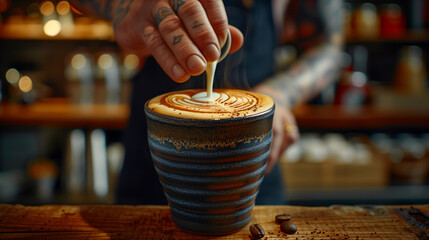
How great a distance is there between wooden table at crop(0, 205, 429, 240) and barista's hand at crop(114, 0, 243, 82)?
10.3 inches

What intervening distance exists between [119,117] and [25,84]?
748 millimetres

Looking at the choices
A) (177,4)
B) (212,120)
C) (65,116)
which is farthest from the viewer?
(65,116)

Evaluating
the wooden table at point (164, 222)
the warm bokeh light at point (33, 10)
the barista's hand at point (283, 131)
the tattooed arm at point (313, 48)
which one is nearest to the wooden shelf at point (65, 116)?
the warm bokeh light at point (33, 10)

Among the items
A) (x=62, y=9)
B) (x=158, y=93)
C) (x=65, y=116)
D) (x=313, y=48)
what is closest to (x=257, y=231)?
(x=158, y=93)

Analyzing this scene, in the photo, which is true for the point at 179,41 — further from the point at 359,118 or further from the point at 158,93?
the point at 359,118

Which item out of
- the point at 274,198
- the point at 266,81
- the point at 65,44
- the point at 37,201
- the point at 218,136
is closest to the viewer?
the point at 218,136

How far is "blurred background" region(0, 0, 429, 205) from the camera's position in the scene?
2.48m

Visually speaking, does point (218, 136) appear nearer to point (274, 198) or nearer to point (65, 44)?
point (274, 198)

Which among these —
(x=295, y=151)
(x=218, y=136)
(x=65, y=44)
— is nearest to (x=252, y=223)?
(x=218, y=136)

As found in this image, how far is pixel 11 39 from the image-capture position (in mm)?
2615

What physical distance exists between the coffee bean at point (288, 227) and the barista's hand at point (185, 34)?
294mm

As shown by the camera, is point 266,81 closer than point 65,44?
Yes

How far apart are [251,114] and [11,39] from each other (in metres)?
2.55

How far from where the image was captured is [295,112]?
251cm
